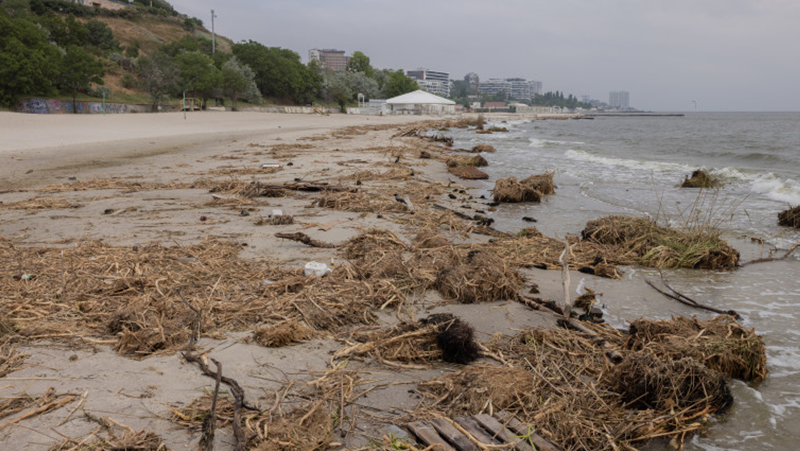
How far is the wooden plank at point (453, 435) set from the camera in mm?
2336

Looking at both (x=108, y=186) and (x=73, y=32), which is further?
(x=73, y=32)

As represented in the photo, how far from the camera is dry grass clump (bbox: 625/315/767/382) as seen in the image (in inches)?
129

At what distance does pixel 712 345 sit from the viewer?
3.33 meters

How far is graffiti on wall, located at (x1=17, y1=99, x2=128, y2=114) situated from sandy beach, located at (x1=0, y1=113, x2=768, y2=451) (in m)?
33.5

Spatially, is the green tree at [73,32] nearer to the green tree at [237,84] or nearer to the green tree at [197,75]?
the green tree at [197,75]

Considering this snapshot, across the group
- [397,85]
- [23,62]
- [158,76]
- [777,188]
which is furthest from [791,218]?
[397,85]

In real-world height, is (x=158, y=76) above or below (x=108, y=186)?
above

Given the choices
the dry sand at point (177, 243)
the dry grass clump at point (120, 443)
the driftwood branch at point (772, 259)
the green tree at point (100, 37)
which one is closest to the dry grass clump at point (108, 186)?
the dry sand at point (177, 243)

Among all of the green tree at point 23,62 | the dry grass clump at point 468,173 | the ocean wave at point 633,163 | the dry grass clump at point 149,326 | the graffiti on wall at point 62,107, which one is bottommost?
the dry grass clump at point 149,326

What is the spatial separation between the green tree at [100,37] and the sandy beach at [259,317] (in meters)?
67.3

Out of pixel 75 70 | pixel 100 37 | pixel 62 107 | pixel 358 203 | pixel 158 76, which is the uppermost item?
pixel 100 37

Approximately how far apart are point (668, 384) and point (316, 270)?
120 inches

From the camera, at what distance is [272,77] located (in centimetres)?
7431

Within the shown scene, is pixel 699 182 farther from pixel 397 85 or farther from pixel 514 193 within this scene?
pixel 397 85
